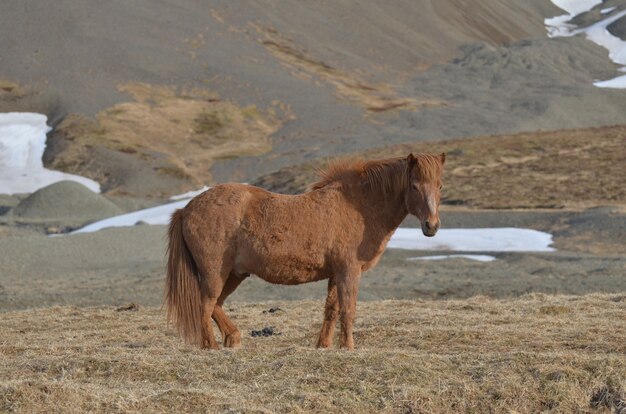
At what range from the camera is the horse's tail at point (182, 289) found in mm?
11992

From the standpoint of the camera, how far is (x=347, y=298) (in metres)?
11.8

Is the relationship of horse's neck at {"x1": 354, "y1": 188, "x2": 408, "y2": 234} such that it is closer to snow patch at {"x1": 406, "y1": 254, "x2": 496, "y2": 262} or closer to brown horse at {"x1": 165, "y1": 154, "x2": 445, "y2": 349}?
brown horse at {"x1": 165, "y1": 154, "x2": 445, "y2": 349}

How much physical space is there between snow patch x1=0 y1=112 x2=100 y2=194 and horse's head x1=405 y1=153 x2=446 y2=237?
5945 centimetres

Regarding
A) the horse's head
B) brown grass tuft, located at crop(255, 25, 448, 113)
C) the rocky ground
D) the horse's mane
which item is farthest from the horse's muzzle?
brown grass tuft, located at crop(255, 25, 448, 113)

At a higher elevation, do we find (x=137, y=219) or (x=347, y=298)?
(x=347, y=298)

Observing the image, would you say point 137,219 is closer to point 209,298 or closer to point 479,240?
point 479,240

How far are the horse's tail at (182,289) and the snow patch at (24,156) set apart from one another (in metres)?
58.3

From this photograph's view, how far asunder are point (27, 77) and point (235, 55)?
2181 cm

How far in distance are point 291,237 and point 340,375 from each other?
2.47 m

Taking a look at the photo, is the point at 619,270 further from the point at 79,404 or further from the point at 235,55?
the point at 235,55

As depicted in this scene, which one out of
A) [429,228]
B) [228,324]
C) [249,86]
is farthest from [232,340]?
[249,86]

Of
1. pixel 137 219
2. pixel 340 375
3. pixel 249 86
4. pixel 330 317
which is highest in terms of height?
pixel 249 86

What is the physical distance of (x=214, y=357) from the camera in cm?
1074

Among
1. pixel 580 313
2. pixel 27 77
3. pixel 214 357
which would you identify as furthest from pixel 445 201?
pixel 27 77
